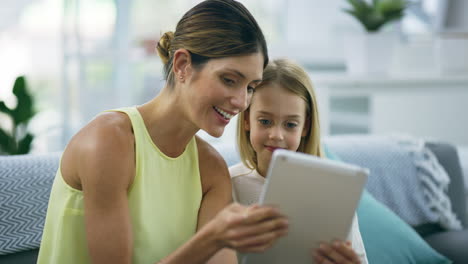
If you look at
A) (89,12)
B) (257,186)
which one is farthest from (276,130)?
(89,12)

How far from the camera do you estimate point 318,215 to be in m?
1.14

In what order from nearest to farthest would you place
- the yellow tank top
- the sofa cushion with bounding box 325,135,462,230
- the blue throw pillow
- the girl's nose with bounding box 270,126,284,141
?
the yellow tank top, the girl's nose with bounding box 270,126,284,141, the blue throw pillow, the sofa cushion with bounding box 325,135,462,230

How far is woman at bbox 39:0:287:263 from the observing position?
123 cm

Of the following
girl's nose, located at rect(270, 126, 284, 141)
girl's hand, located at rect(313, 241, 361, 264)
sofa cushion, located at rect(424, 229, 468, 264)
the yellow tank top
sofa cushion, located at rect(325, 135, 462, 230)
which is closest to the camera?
girl's hand, located at rect(313, 241, 361, 264)

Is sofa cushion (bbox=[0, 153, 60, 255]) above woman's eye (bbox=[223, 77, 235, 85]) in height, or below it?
below

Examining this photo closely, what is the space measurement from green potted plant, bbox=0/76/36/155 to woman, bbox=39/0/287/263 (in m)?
1.06

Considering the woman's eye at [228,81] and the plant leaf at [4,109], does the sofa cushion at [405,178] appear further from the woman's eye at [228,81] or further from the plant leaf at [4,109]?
the plant leaf at [4,109]

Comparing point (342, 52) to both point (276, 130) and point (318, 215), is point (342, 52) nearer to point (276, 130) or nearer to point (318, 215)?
point (276, 130)

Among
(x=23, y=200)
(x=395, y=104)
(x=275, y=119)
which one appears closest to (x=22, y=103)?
(x=23, y=200)

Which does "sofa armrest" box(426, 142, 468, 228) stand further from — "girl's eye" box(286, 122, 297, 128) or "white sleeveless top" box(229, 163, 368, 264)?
"girl's eye" box(286, 122, 297, 128)

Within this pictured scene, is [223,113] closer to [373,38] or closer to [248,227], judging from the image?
[248,227]

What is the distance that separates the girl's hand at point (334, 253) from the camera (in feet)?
3.89

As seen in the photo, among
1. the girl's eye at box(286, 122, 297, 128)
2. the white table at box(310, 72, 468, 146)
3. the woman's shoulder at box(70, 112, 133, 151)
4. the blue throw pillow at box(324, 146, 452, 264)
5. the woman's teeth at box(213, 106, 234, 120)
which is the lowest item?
the blue throw pillow at box(324, 146, 452, 264)

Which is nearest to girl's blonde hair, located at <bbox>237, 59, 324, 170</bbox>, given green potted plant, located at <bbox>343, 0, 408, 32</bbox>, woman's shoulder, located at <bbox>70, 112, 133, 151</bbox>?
woman's shoulder, located at <bbox>70, 112, 133, 151</bbox>
